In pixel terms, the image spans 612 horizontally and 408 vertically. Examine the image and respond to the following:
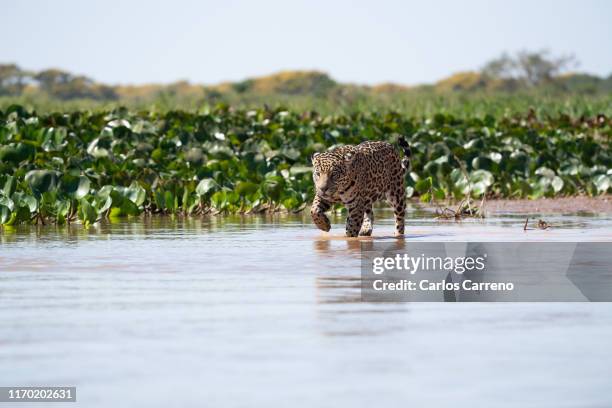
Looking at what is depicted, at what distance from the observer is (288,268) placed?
10422 mm

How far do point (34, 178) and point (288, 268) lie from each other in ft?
19.0

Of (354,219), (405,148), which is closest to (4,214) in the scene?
(354,219)

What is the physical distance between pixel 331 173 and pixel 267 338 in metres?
5.34

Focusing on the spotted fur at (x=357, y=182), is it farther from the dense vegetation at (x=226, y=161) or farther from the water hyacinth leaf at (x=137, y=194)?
the water hyacinth leaf at (x=137, y=194)

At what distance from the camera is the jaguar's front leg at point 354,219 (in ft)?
42.2

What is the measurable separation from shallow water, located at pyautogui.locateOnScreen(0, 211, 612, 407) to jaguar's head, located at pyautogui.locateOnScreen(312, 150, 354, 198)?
39.3 inches

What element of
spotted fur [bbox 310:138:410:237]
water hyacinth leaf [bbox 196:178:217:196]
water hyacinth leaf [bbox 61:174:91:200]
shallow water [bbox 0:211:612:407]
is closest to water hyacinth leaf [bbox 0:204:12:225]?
water hyacinth leaf [bbox 61:174:91:200]

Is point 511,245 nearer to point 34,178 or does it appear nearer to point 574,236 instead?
point 574,236

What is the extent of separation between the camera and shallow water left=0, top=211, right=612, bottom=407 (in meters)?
5.96

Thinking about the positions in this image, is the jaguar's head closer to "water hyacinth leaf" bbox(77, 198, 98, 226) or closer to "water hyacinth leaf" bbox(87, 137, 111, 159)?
"water hyacinth leaf" bbox(77, 198, 98, 226)

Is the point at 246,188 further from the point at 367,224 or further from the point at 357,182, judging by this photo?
the point at 357,182

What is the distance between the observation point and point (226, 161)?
18641mm

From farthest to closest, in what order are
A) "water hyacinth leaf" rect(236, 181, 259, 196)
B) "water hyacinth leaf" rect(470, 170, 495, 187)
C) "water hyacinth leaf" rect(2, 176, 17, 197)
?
A: "water hyacinth leaf" rect(470, 170, 495, 187), "water hyacinth leaf" rect(236, 181, 259, 196), "water hyacinth leaf" rect(2, 176, 17, 197)

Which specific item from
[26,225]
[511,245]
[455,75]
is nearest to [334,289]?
[511,245]
